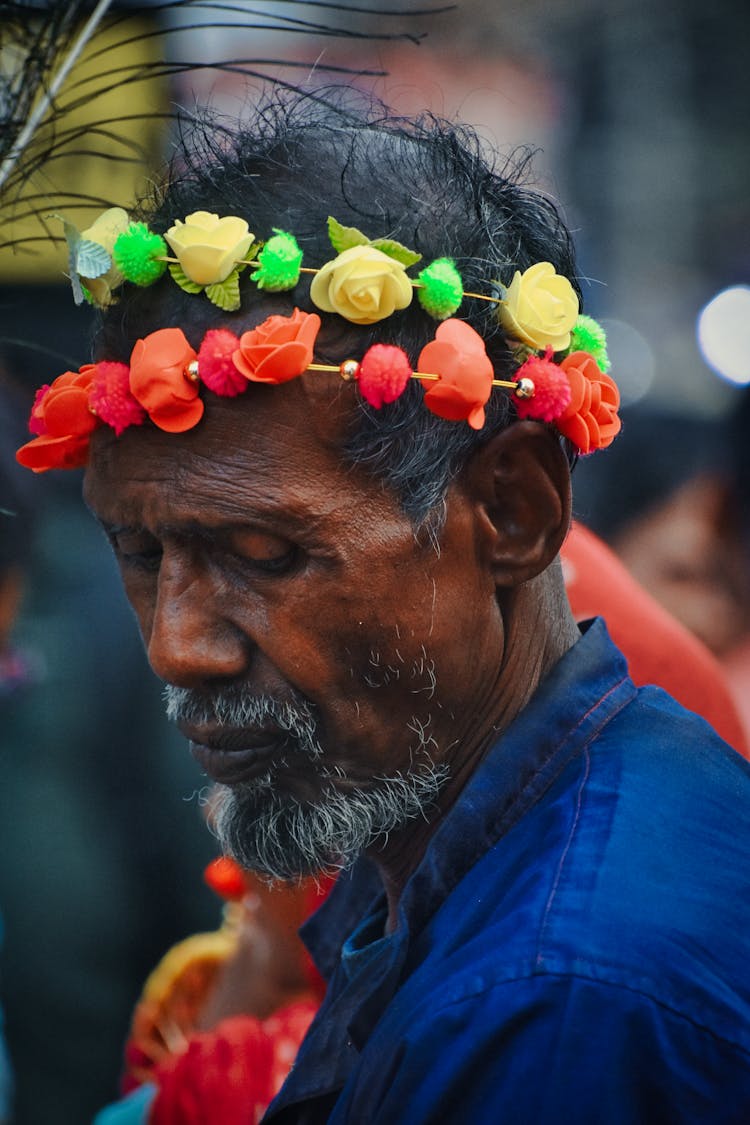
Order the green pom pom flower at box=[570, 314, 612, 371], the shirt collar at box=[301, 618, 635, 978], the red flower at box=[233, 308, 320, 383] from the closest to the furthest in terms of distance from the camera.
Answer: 1. the red flower at box=[233, 308, 320, 383]
2. the shirt collar at box=[301, 618, 635, 978]
3. the green pom pom flower at box=[570, 314, 612, 371]

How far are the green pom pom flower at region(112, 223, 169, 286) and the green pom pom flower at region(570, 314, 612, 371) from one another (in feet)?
2.32

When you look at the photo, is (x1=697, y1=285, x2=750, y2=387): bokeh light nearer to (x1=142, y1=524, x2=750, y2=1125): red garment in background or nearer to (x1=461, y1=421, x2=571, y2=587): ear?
(x1=142, y1=524, x2=750, y2=1125): red garment in background

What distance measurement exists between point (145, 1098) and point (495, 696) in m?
1.83

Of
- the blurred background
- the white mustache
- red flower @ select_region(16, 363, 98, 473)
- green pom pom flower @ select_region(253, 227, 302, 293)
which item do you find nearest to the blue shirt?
the white mustache

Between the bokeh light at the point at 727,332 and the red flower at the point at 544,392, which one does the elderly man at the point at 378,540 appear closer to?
the red flower at the point at 544,392

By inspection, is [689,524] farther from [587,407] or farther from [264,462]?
[264,462]

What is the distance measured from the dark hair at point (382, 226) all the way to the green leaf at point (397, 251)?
0.07m

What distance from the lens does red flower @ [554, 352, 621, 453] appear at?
1975 mm

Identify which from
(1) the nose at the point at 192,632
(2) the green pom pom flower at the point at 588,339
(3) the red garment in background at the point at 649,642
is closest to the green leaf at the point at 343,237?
(2) the green pom pom flower at the point at 588,339

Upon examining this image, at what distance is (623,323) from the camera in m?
5.89

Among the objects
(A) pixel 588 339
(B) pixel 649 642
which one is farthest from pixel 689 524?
(A) pixel 588 339

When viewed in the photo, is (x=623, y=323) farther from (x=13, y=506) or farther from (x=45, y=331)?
(x=13, y=506)

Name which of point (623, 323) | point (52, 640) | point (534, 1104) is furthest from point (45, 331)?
point (534, 1104)

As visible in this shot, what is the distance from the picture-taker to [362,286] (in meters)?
1.77
